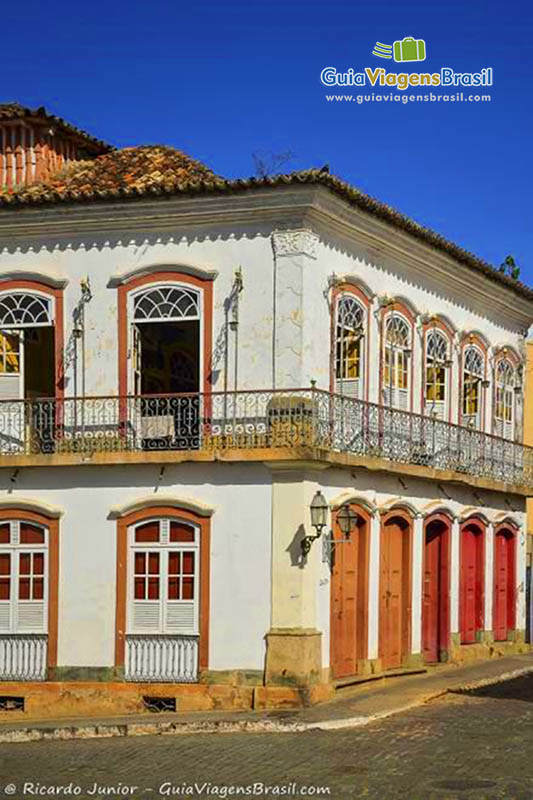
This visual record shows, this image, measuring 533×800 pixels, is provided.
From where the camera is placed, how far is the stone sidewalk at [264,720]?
680 inches

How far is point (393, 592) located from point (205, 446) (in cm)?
465

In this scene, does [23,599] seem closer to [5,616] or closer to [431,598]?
[5,616]

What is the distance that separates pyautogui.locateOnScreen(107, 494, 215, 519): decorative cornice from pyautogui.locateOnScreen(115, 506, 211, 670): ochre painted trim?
4cm

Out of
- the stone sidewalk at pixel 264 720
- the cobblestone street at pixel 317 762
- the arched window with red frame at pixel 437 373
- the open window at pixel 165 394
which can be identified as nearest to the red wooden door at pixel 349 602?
the stone sidewalk at pixel 264 720

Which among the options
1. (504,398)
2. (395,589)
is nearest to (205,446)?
(395,589)

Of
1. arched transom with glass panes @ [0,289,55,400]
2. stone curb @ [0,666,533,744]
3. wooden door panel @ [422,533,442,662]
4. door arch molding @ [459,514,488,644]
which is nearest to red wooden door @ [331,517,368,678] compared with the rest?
stone curb @ [0,666,533,744]

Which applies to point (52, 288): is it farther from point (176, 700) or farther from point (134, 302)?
point (176, 700)

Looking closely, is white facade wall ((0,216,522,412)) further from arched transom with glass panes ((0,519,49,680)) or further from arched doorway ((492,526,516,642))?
arched doorway ((492,526,516,642))

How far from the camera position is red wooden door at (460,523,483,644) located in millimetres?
25141

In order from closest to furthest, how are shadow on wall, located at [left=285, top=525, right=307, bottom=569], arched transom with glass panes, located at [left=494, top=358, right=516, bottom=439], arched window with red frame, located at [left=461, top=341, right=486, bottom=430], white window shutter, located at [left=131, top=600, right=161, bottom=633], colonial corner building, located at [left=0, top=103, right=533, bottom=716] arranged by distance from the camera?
shadow on wall, located at [left=285, top=525, right=307, bottom=569], colonial corner building, located at [left=0, top=103, right=533, bottom=716], white window shutter, located at [left=131, top=600, right=161, bottom=633], arched window with red frame, located at [left=461, top=341, right=486, bottom=430], arched transom with glass panes, located at [left=494, top=358, right=516, bottom=439]

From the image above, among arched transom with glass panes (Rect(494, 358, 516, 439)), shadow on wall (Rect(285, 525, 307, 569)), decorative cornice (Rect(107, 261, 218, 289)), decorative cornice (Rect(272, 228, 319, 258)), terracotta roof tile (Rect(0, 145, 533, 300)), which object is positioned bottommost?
shadow on wall (Rect(285, 525, 307, 569))

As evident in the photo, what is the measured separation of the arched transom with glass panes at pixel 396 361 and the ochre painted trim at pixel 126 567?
A: 4.32m

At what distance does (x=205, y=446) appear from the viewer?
64.4ft

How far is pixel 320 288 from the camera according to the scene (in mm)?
20047
